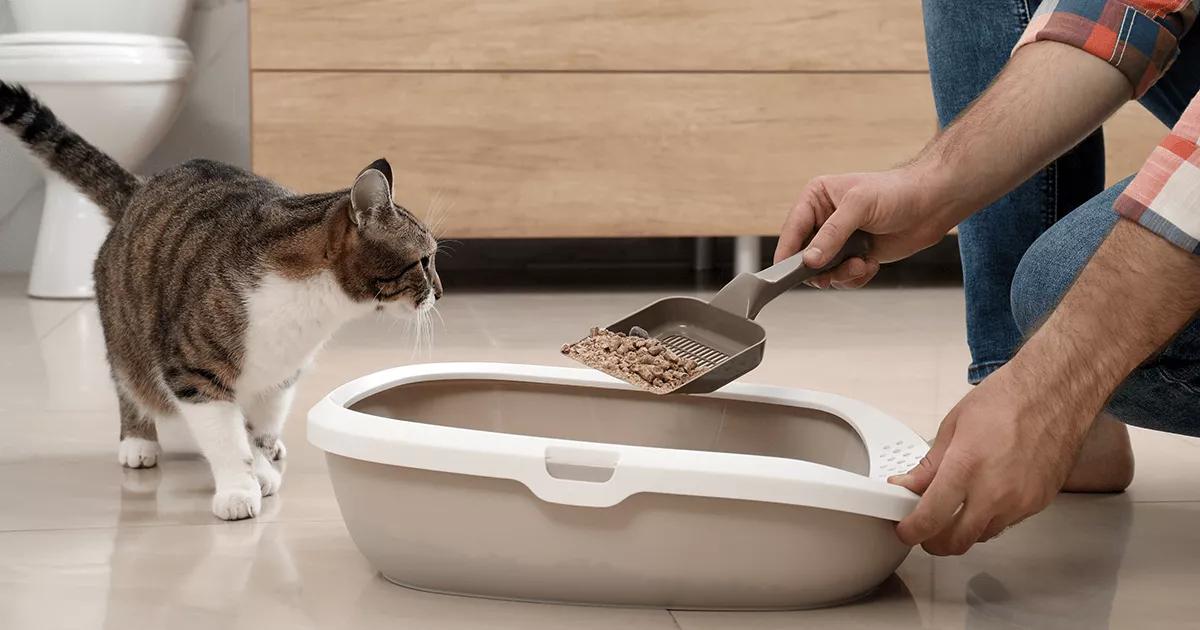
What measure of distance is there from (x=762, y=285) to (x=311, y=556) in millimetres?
459

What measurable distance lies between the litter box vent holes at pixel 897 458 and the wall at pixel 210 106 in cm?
237

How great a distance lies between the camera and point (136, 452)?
4.55ft

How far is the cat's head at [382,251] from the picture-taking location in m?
1.27

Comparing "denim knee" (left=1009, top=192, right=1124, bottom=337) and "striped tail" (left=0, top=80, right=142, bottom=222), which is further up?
"denim knee" (left=1009, top=192, right=1124, bottom=337)

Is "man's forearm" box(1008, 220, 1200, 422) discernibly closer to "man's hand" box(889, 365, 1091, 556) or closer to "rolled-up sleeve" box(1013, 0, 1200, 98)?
"man's hand" box(889, 365, 1091, 556)

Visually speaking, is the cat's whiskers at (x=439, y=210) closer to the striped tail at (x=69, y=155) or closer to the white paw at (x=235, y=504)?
the striped tail at (x=69, y=155)

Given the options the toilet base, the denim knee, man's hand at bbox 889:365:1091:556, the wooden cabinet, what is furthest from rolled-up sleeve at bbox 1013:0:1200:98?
the toilet base

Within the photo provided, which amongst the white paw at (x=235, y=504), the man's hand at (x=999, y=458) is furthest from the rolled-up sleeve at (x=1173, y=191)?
the white paw at (x=235, y=504)

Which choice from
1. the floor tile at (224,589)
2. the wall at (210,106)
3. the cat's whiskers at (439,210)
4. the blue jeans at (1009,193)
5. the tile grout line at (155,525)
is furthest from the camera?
the wall at (210,106)

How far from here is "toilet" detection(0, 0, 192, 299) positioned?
2420 mm

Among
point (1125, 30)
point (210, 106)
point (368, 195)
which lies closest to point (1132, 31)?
point (1125, 30)

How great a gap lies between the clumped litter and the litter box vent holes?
168mm

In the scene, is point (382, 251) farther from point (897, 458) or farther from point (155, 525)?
point (897, 458)

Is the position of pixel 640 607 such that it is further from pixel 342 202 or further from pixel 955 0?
pixel 955 0
